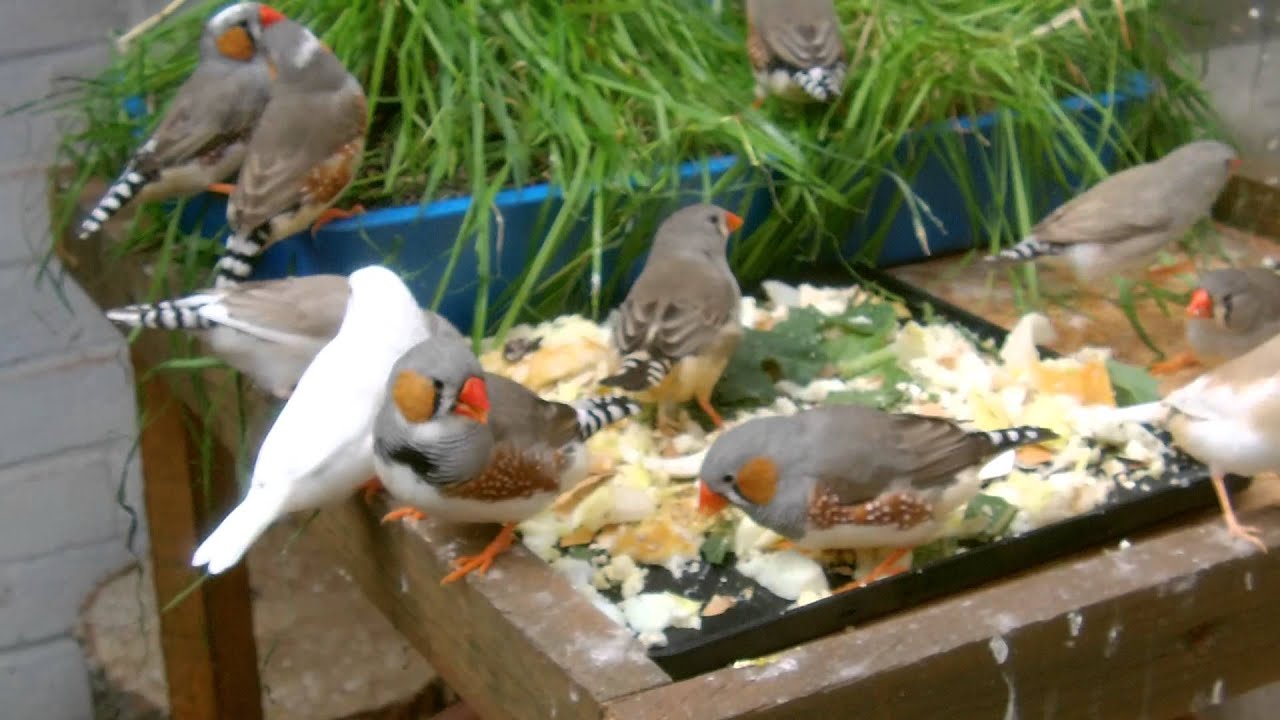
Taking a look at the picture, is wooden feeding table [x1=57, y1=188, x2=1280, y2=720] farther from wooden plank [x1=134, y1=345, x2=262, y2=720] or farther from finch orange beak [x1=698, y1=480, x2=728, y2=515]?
wooden plank [x1=134, y1=345, x2=262, y2=720]

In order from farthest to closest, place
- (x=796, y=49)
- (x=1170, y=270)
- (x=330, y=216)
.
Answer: (x=1170, y=270)
(x=796, y=49)
(x=330, y=216)

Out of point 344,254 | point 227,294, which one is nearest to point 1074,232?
point 344,254

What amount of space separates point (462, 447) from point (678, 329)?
1.31ft

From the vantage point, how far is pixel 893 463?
4.42 feet

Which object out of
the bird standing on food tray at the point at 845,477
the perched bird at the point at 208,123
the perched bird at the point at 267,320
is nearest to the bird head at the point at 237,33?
the perched bird at the point at 208,123

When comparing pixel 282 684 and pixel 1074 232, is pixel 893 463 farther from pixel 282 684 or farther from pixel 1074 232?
pixel 282 684

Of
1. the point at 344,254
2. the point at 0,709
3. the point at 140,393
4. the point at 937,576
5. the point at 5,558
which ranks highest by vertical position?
the point at 344,254

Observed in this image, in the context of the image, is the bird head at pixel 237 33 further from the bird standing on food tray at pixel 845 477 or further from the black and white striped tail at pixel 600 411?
the bird standing on food tray at pixel 845 477

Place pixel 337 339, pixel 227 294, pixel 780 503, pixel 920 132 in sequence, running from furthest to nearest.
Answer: pixel 920 132, pixel 227 294, pixel 337 339, pixel 780 503

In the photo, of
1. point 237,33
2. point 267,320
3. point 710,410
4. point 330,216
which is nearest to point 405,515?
point 267,320

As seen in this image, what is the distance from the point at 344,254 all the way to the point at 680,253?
0.43 m

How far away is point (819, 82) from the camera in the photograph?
77.3 inches

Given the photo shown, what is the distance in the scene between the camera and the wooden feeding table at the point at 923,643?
3.56 ft

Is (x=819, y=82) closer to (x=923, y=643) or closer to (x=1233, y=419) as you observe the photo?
(x=1233, y=419)
